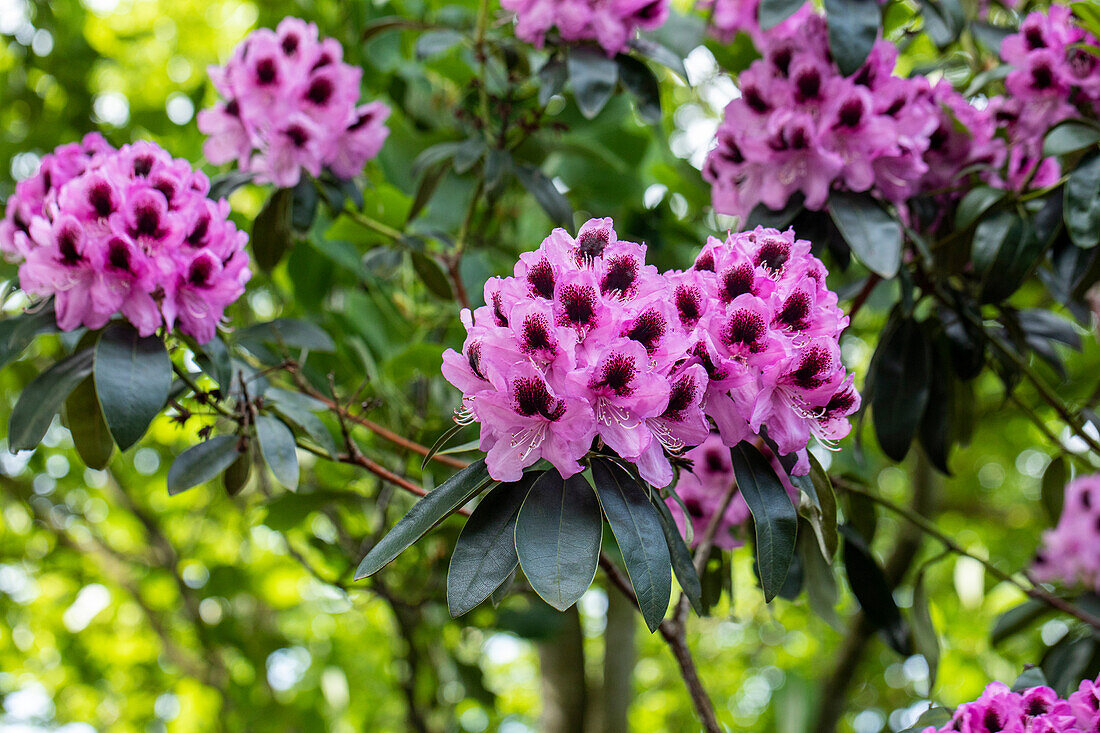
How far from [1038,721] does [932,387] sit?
2.69 ft

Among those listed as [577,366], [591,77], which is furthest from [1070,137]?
[577,366]

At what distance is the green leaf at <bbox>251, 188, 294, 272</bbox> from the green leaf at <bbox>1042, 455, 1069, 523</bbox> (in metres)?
1.48

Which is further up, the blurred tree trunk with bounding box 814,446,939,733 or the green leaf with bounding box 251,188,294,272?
the green leaf with bounding box 251,188,294,272

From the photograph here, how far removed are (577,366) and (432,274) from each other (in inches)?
32.9

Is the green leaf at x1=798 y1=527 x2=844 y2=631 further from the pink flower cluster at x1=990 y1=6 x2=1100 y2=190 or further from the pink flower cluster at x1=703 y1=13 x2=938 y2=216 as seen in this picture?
the pink flower cluster at x1=990 y1=6 x2=1100 y2=190

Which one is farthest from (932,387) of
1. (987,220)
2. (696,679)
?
(696,679)

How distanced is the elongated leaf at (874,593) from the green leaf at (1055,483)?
0.49 m

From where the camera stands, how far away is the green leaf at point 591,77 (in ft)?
4.58

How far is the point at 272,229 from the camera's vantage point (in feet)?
5.29

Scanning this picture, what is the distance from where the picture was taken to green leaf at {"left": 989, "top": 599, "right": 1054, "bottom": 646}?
1825mm

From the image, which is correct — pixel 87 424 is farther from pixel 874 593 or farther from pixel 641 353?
pixel 874 593

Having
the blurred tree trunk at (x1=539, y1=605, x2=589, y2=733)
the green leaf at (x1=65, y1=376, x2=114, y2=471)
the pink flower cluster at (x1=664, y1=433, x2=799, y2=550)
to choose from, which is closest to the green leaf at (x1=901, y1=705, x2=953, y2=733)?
the pink flower cluster at (x1=664, y1=433, x2=799, y2=550)

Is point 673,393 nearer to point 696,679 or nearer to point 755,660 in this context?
point 696,679

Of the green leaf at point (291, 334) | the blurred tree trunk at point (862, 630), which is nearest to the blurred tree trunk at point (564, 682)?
the blurred tree trunk at point (862, 630)
